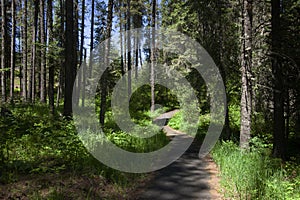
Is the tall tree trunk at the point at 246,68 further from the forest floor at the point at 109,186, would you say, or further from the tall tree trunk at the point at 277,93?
the forest floor at the point at 109,186

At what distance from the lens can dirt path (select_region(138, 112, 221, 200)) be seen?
18.2ft

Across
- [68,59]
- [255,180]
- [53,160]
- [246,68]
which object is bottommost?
[255,180]

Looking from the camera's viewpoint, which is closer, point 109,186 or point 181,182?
point 109,186

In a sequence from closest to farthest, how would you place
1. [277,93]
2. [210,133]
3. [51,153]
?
1. [51,153]
2. [277,93]
3. [210,133]

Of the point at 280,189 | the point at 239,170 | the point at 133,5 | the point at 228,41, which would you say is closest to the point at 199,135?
the point at 228,41

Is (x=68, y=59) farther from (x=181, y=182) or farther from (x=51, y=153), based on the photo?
(x=181, y=182)

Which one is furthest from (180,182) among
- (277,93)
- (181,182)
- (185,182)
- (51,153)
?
(277,93)

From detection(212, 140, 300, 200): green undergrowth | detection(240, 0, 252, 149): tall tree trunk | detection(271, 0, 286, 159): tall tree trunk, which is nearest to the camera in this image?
detection(212, 140, 300, 200): green undergrowth

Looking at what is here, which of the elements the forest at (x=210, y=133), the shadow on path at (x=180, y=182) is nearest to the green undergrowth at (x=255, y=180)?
the forest at (x=210, y=133)

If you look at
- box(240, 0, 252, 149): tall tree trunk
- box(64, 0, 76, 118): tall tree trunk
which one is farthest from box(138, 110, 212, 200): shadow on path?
box(64, 0, 76, 118): tall tree trunk

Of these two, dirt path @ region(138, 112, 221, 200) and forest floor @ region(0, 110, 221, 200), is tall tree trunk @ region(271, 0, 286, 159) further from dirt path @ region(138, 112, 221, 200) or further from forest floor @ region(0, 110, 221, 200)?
forest floor @ region(0, 110, 221, 200)

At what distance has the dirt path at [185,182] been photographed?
18.2 ft

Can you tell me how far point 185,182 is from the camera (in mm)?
6430

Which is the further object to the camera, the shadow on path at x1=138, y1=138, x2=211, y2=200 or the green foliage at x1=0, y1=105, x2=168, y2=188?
the green foliage at x1=0, y1=105, x2=168, y2=188
